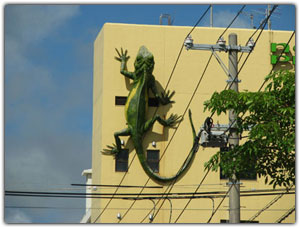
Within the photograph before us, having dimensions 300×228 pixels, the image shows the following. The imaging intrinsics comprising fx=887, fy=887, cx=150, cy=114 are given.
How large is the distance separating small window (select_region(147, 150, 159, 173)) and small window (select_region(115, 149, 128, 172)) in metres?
0.93

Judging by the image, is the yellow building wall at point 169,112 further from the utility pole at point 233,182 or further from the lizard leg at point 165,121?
the utility pole at point 233,182

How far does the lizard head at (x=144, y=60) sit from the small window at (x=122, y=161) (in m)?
3.47

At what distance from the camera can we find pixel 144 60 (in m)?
34.5

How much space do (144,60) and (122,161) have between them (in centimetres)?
418

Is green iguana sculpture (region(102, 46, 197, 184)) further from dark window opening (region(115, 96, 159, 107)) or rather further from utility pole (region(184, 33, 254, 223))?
utility pole (region(184, 33, 254, 223))

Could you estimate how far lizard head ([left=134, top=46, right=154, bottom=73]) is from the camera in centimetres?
3450

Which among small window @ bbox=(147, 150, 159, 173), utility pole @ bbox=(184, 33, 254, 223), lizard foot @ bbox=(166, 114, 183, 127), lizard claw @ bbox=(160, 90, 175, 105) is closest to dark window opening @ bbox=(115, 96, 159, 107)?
lizard claw @ bbox=(160, 90, 175, 105)

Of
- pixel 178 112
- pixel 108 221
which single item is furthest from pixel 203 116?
pixel 108 221

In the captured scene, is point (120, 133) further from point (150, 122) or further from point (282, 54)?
point (282, 54)

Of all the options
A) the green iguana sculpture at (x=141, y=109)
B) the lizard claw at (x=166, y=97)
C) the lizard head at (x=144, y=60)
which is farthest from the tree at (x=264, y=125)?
the lizard claw at (x=166, y=97)

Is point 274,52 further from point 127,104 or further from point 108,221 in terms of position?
point 108,221

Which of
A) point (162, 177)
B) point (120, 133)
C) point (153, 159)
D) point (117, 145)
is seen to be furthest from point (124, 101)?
point (162, 177)

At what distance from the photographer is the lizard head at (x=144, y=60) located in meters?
34.5

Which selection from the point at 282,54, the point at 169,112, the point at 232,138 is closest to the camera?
the point at 232,138
